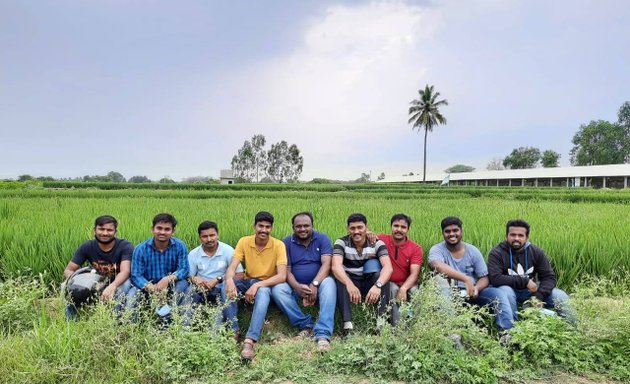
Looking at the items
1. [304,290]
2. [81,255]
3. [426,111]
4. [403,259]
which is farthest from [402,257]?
[426,111]

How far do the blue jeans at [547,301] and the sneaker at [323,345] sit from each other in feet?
5.24

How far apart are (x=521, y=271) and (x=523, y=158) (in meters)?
62.9

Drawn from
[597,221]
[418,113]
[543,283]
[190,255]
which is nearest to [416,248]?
[543,283]

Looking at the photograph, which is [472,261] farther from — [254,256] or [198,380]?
[198,380]

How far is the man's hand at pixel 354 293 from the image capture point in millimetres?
3471

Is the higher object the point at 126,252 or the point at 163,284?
the point at 126,252

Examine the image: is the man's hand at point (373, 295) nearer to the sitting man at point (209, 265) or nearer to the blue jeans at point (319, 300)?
the blue jeans at point (319, 300)

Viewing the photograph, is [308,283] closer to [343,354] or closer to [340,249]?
[340,249]

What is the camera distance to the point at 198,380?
8.77ft

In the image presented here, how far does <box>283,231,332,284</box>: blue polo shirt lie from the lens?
12.5ft

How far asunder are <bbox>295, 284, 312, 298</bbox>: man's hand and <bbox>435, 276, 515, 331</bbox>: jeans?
120 cm

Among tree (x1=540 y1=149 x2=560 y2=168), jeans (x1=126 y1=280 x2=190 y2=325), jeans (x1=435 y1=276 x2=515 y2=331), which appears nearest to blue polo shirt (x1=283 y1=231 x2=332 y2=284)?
jeans (x1=126 y1=280 x2=190 y2=325)

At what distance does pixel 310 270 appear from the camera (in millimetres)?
3812

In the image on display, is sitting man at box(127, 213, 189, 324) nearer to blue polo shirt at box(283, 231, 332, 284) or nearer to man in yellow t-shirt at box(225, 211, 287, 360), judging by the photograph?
man in yellow t-shirt at box(225, 211, 287, 360)
